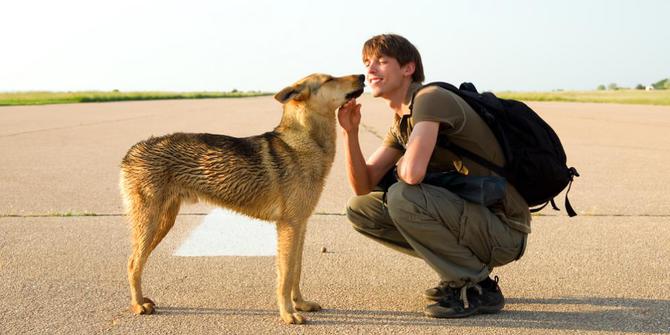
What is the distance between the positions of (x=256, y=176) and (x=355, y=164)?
2.31 ft

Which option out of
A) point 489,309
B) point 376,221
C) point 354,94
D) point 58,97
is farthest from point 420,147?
point 58,97

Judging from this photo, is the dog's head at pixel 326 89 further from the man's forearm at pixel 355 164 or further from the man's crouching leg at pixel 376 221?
the man's crouching leg at pixel 376 221

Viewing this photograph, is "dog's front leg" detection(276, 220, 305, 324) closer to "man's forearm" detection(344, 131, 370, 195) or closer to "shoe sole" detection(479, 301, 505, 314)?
"man's forearm" detection(344, 131, 370, 195)

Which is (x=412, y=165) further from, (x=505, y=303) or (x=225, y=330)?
(x=225, y=330)

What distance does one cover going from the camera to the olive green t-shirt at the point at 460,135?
3.96m

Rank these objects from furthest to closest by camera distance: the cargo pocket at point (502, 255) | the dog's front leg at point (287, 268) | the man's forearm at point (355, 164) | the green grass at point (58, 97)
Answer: the green grass at point (58, 97), the man's forearm at point (355, 164), the cargo pocket at point (502, 255), the dog's front leg at point (287, 268)

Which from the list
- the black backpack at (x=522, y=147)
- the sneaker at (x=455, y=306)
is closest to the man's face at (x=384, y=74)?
the black backpack at (x=522, y=147)

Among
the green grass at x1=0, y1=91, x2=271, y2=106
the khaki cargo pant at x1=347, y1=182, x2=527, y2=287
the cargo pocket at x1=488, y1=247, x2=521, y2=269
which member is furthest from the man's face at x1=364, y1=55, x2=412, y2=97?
the green grass at x1=0, y1=91, x2=271, y2=106

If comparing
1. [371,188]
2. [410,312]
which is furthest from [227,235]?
[410,312]

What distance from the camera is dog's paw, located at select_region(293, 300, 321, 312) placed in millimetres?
4234

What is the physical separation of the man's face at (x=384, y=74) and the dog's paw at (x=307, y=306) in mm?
1413

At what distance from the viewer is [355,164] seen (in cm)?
447

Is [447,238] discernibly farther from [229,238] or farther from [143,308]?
[229,238]

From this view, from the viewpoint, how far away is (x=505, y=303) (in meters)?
4.39
